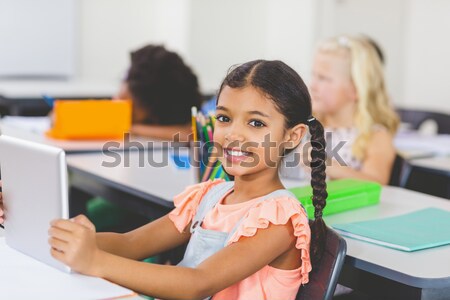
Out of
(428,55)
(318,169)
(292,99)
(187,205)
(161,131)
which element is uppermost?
(292,99)

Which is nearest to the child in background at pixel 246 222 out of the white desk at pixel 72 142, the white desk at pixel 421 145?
the white desk at pixel 72 142

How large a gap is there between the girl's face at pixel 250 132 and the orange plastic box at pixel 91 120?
57.2 inches

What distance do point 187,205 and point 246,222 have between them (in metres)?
0.25

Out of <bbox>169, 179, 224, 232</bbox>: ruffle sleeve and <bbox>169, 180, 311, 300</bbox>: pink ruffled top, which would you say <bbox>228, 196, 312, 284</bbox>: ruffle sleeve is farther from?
<bbox>169, 179, 224, 232</bbox>: ruffle sleeve

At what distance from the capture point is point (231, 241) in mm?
1436

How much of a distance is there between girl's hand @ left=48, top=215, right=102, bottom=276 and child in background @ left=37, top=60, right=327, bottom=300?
3 cm

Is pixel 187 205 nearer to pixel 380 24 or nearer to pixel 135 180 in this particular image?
pixel 135 180

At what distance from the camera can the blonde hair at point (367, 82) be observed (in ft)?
8.95

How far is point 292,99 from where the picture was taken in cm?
151

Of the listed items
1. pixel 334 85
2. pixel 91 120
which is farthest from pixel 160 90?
pixel 334 85

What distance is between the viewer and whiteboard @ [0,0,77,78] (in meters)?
4.85

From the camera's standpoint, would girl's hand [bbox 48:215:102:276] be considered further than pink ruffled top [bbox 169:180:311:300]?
No

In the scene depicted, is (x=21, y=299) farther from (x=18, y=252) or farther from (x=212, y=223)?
(x=212, y=223)

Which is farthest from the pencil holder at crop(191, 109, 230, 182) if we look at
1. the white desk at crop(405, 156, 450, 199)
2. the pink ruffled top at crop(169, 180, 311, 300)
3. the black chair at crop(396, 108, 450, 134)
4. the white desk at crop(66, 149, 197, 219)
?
the black chair at crop(396, 108, 450, 134)
